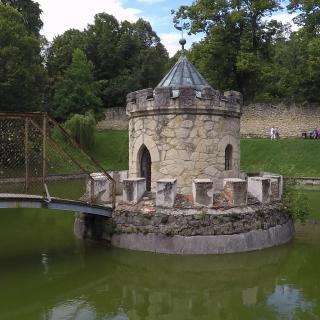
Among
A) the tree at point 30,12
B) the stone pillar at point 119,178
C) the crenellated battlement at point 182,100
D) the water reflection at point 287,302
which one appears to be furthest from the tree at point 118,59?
the water reflection at point 287,302

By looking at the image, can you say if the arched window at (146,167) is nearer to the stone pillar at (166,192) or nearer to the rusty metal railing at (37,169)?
the rusty metal railing at (37,169)

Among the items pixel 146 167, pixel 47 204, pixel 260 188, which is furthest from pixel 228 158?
pixel 47 204

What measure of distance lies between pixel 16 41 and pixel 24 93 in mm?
3187

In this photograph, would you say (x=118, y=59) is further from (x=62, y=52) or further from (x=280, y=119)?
Answer: (x=280, y=119)

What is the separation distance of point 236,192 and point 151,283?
10.6 feet

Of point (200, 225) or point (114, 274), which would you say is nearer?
point (114, 274)

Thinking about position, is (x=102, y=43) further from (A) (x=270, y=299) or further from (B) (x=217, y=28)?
(A) (x=270, y=299)

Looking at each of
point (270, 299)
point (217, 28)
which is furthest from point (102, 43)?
point (270, 299)

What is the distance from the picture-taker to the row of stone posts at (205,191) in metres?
11.6

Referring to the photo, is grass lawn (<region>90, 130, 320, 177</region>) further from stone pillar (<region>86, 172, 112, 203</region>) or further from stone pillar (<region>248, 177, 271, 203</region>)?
stone pillar (<region>86, 172, 112, 203</region>)

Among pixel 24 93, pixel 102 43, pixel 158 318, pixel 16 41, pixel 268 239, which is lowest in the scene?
pixel 158 318

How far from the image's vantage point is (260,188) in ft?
41.3

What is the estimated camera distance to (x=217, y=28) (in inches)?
1420

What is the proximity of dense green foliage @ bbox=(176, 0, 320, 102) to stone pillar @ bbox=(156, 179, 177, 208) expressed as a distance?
82.0 ft
